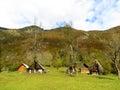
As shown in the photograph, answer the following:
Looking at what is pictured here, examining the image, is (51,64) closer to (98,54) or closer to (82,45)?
(98,54)

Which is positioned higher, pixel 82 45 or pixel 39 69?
pixel 82 45

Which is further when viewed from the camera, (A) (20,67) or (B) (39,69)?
(A) (20,67)

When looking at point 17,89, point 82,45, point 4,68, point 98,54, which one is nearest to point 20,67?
point 4,68

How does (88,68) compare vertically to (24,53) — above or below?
below

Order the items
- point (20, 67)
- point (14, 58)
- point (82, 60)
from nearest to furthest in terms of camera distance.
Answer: point (20, 67)
point (82, 60)
point (14, 58)

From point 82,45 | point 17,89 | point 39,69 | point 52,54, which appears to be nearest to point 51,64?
point 52,54

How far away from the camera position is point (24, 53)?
6093 inches

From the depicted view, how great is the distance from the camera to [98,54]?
144m

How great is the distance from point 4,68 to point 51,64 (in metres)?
23.8

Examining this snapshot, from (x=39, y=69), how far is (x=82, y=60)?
32.2 metres

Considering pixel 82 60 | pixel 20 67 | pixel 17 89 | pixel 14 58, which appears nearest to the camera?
pixel 17 89

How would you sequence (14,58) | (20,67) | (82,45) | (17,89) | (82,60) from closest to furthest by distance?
(17,89) → (20,67) → (82,60) → (14,58) → (82,45)

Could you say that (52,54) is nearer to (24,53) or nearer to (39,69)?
(24,53)

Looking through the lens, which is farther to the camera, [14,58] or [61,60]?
[14,58]
